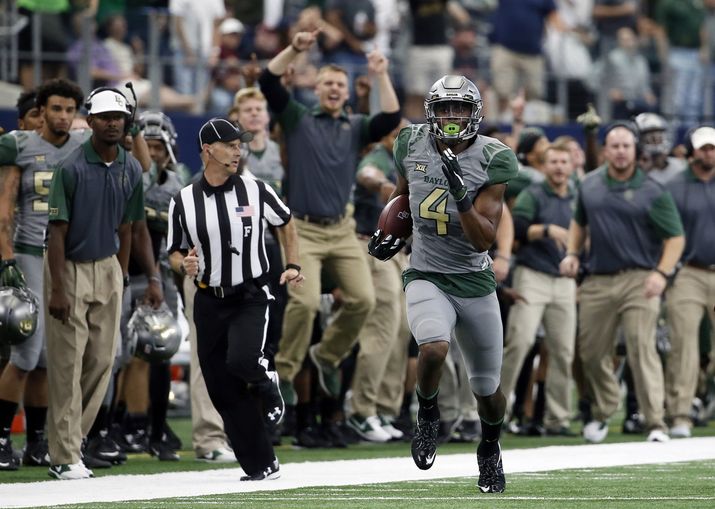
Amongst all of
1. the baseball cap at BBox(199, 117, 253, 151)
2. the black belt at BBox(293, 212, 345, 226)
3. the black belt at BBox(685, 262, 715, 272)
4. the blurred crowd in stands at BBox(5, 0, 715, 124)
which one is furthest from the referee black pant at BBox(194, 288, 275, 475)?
the blurred crowd in stands at BBox(5, 0, 715, 124)

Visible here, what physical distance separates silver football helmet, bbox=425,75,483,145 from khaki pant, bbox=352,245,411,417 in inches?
157

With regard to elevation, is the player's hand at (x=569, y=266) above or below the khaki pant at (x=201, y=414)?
above

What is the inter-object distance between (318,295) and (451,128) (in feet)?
11.6

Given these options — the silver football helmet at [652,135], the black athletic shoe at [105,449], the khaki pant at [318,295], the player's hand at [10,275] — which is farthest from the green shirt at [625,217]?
the player's hand at [10,275]

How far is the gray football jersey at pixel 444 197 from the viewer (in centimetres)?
845

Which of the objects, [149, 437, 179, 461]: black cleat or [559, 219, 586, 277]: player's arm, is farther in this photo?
[559, 219, 586, 277]: player's arm

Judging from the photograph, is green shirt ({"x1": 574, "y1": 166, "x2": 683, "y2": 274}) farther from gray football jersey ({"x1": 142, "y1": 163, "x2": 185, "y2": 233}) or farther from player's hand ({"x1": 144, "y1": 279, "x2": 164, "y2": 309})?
player's hand ({"x1": 144, "y1": 279, "x2": 164, "y2": 309})

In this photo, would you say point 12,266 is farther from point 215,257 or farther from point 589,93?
point 589,93

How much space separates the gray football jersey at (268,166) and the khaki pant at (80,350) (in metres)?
2.34

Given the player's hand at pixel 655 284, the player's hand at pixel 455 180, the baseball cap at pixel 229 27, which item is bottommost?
the player's hand at pixel 655 284

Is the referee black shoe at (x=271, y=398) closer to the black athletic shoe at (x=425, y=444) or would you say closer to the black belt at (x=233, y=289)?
the black belt at (x=233, y=289)

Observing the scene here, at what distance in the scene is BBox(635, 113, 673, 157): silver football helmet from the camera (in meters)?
14.4

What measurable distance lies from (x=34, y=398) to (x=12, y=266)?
99cm

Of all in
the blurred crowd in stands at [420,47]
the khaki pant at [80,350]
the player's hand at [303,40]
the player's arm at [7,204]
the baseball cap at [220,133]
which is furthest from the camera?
the blurred crowd in stands at [420,47]
